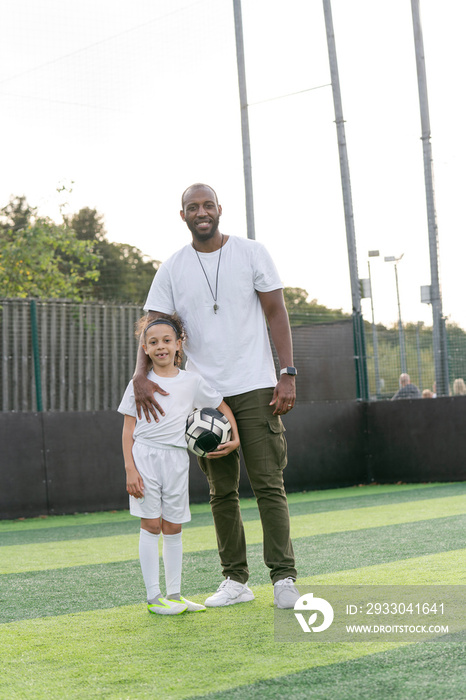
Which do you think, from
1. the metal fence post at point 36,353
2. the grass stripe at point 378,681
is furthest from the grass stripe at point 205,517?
the grass stripe at point 378,681

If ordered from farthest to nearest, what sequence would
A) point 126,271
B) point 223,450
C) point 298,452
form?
point 126,271 < point 298,452 < point 223,450

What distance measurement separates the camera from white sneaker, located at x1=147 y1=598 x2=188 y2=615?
3.77 metres

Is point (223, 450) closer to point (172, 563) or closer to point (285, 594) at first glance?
point (172, 563)

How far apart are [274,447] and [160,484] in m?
0.53

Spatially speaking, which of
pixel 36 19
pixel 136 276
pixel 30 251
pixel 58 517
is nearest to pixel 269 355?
pixel 58 517

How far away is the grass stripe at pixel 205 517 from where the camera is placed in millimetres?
7742

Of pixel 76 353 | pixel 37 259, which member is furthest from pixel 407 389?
pixel 37 259

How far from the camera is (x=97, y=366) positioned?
33.9 feet

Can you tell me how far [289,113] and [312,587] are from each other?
10737 millimetres

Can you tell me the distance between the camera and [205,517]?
29.7 feet

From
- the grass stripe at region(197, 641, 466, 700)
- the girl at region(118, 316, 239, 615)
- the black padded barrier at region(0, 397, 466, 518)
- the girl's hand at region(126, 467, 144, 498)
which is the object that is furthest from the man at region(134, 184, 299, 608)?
the black padded barrier at region(0, 397, 466, 518)

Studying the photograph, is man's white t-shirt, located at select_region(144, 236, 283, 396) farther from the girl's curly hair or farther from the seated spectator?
the seated spectator

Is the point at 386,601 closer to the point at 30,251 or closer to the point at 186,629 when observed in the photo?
the point at 186,629

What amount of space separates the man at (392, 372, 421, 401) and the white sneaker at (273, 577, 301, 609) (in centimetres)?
898
